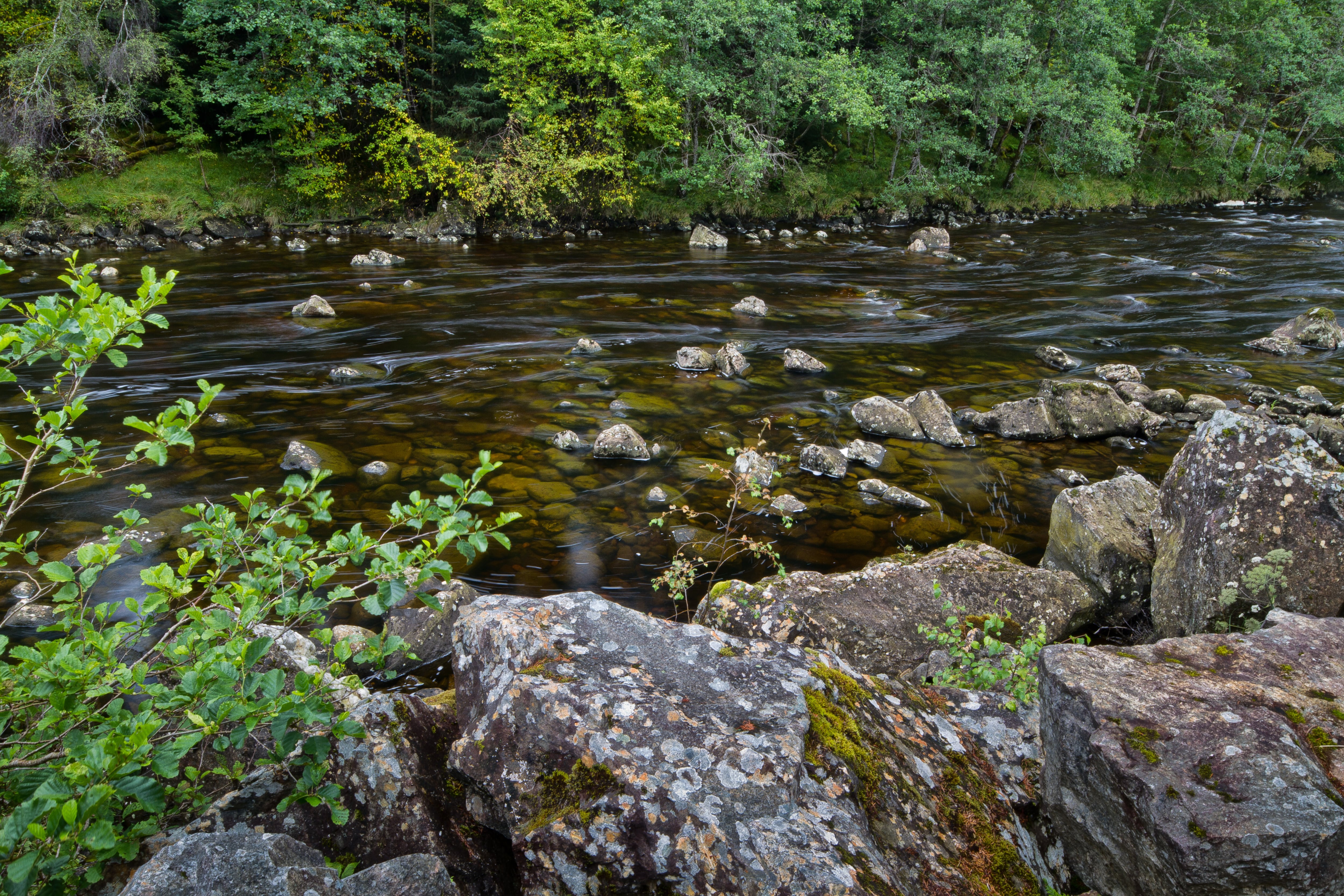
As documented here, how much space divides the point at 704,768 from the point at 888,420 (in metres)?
7.09

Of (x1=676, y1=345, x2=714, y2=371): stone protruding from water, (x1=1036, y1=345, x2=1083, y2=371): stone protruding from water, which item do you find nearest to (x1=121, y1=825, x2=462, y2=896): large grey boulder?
(x1=676, y1=345, x2=714, y2=371): stone protruding from water

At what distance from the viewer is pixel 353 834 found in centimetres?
239

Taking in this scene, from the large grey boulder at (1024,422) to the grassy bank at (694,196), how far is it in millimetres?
18040

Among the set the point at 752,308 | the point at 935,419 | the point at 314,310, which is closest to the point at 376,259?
the point at 314,310

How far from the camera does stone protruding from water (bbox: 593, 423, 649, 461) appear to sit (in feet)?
26.3

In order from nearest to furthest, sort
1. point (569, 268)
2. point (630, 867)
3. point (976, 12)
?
point (630, 867), point (569, 268), point (976, 12)

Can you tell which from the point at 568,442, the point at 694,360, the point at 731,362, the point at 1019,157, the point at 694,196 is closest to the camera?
the point at 568,442

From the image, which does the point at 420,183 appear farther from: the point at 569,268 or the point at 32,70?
the point at 32,70

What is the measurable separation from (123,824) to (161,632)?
10.6ft

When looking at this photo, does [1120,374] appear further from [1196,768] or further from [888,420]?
[1196,768]

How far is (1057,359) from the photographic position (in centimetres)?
1164

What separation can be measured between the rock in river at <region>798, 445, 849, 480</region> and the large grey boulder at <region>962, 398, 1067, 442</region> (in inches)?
87.1

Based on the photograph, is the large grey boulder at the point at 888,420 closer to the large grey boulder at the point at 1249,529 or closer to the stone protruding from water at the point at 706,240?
the large grey boulder at the point at 1249,529

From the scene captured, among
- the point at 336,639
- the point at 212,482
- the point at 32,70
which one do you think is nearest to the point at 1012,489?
the point at 336,639
